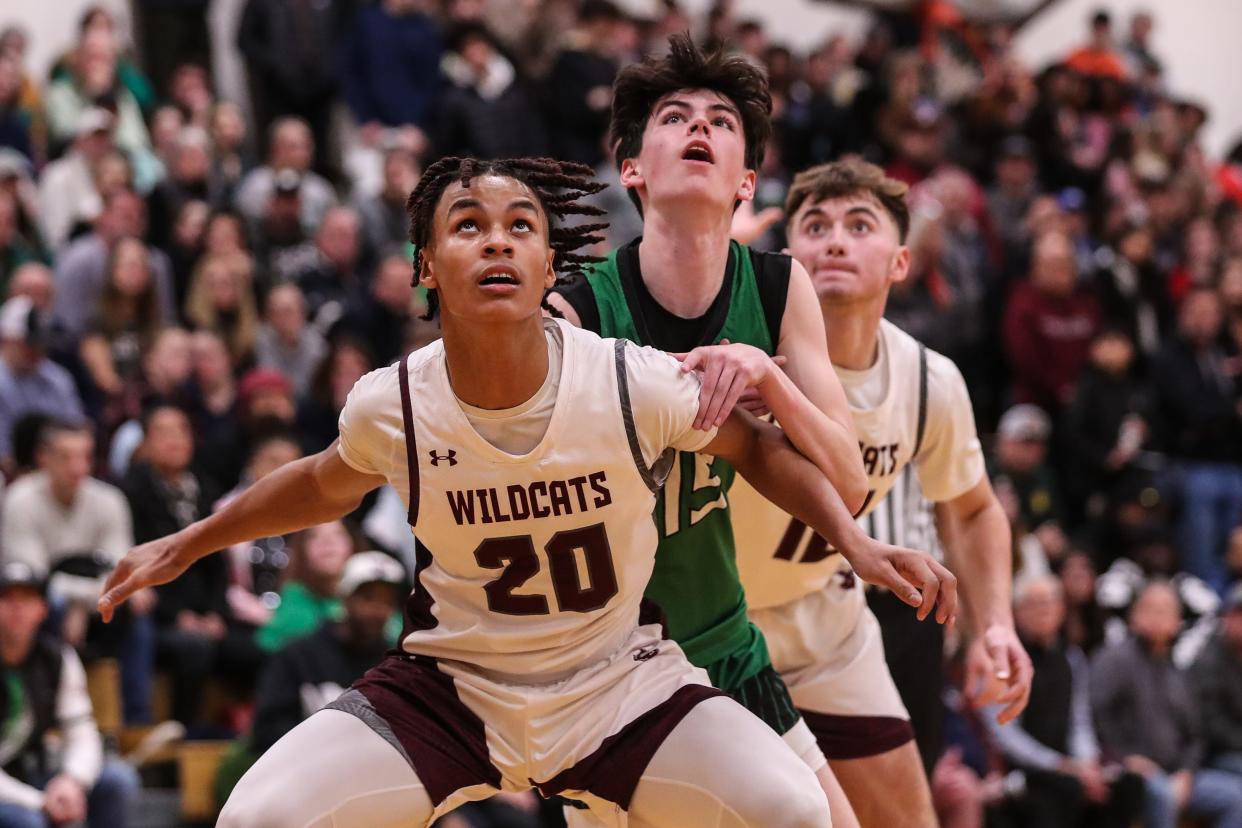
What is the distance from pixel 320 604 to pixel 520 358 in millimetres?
4963

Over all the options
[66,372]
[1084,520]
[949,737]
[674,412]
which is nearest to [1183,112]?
[1084,520]

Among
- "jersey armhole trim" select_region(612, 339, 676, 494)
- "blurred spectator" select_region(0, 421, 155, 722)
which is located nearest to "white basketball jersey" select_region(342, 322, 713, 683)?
"jersey armhole trim" select_region(612, 339, 676, 494)

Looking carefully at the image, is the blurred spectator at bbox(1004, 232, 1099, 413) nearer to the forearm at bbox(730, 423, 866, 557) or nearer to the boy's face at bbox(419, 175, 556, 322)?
the forearm at bbox(730, 423, 866, 557)

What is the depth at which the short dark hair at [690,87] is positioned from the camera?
4.95 meters

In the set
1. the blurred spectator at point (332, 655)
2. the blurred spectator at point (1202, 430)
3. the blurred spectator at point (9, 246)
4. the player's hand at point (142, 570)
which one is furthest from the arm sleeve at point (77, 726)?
the blurred spectator at point (1202, 430)

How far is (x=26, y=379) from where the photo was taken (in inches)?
381

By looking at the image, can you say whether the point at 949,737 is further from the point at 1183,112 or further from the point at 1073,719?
the point at 1183,112

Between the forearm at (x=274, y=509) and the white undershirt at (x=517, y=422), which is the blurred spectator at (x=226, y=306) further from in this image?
the white undershirt at (x=517, y=422)

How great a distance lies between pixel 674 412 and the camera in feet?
14.0

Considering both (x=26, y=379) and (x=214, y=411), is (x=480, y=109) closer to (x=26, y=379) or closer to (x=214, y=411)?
(x=214, y=411)

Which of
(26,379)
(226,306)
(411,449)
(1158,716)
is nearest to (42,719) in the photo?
(26,379)

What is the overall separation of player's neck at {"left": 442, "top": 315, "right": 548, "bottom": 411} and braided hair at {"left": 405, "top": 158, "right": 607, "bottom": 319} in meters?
0.26

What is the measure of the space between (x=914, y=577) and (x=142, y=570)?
6.25ft

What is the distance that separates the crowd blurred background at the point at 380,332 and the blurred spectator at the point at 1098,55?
1883 mm
